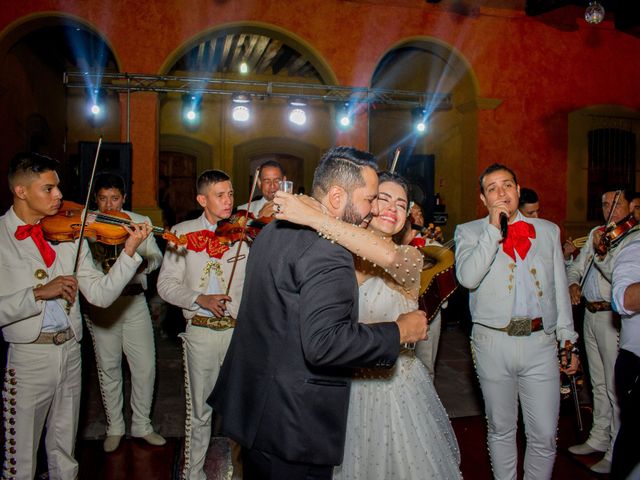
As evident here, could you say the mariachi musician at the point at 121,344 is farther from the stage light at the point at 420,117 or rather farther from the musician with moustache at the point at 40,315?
the stage light at the point at 420,117

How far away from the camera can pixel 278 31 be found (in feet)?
28.2

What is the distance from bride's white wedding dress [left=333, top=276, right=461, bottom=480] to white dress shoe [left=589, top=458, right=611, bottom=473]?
197cm

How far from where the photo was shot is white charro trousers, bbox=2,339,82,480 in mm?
2762

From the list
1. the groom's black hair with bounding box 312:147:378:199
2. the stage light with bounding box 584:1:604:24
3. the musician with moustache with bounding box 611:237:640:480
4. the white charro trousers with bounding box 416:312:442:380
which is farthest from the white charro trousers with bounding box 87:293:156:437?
the stage light with bounding box 584:1:604:24

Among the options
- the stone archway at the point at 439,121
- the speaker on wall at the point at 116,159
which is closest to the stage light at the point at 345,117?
the stone archway at the point at 439,121

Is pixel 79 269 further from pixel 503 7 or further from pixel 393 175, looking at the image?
pixel 503 7

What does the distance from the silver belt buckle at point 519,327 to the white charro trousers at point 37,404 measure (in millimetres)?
2498

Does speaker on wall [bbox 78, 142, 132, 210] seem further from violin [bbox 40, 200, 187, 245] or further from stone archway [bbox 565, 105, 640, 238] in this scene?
stone archway [bbox 565, 105, 640, 238]

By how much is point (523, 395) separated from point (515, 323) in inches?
16.3

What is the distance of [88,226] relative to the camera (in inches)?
127

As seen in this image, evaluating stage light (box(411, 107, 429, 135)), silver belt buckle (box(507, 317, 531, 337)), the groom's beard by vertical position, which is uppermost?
stage light (box(411, 107, 429, 135))

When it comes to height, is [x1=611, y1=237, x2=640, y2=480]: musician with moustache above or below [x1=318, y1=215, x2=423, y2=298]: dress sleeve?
below

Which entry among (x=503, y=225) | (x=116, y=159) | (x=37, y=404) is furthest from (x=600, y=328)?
(x=116, y=159)

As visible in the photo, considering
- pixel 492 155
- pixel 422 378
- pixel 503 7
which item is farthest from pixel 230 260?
pixel 503 7
